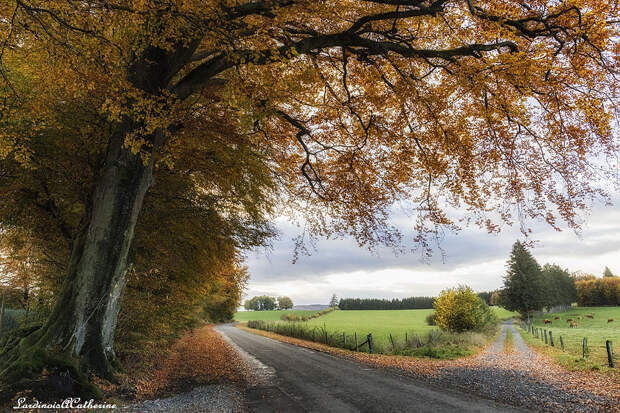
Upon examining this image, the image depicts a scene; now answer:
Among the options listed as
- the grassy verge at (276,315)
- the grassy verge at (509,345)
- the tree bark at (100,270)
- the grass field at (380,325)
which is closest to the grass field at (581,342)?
the grassy verge at (509,345)

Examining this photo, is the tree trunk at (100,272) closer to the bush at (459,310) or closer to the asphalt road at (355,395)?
the asphalt road at (355,395)

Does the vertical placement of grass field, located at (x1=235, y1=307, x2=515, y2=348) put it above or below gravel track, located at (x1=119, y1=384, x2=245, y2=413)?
below

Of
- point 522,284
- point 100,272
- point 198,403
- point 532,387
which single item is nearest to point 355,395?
point 198,403

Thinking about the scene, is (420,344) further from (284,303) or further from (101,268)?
(284,303)

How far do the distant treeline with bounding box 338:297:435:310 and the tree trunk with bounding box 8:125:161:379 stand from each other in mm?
105270

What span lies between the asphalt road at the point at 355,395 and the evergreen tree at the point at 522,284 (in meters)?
60.4

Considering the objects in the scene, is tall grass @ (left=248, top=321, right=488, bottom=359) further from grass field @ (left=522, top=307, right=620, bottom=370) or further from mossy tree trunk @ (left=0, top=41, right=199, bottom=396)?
mossy tree trunk @ (left=0, top=41, right=199, bottom=396)

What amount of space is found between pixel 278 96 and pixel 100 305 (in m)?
6.57

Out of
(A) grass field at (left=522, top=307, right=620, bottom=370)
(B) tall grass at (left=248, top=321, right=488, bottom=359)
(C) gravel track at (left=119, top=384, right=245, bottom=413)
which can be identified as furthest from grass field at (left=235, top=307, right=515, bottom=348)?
(C) gravel track at (left=119, top=384, right=245, bottom=413)

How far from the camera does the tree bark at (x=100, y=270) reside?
757 cm

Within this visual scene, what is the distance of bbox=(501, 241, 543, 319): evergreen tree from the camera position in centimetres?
5931

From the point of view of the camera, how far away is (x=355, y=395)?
7.98 meters

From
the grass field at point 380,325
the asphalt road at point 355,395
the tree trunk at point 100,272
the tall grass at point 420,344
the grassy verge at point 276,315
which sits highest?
the tree trunk at point 100,272

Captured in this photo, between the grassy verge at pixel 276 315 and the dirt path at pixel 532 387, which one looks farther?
the grassy verge at pixel 276 315
